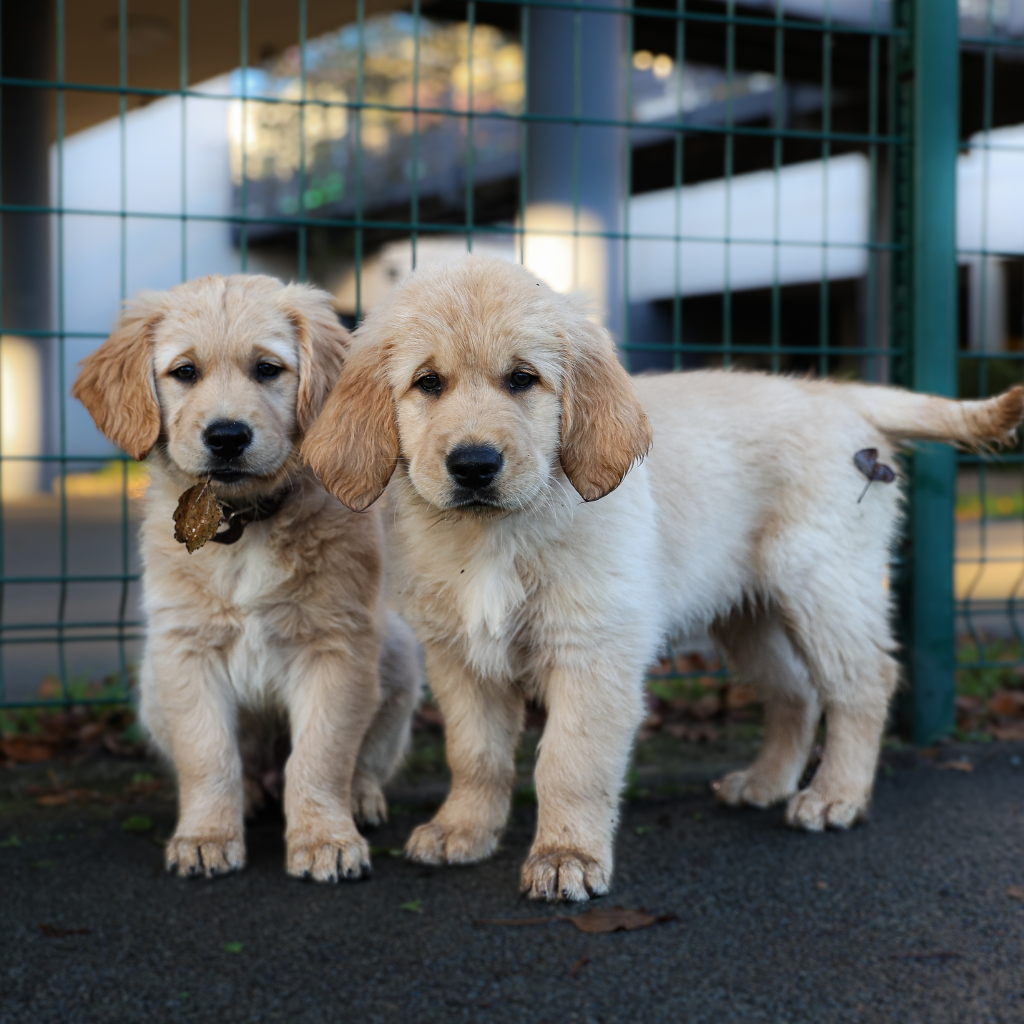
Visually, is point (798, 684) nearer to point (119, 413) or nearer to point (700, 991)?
point (700, 991)

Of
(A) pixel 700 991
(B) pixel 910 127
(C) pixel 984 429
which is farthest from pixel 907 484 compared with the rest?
(A) pixel 700 991

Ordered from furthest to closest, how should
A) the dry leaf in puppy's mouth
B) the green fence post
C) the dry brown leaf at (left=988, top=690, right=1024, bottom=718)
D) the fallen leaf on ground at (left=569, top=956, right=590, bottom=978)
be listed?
the dry brown leaf at (left=988, top=690, right=1024, bottom=718), the green fence post, the dry leaf in puppy's mouth, the fallen leaf on ground at (left=569, top=956, right=590, bottom=978)

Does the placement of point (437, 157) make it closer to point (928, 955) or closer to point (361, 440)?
point (361, 440)

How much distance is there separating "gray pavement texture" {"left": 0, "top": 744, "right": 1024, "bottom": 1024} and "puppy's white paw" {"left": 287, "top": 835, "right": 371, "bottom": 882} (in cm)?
4

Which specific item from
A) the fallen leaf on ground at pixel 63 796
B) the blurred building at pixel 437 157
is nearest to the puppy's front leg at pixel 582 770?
the fallen leaf on ground at pixel 63 796

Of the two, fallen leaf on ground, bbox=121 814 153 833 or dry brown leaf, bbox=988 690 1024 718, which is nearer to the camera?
fallen leaf on ground, bbox=121 814 153 833

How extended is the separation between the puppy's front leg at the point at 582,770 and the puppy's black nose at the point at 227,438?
0.92 m

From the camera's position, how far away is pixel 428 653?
2742 millimetres

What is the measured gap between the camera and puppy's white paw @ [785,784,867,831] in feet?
9.88

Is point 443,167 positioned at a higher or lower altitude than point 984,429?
higher

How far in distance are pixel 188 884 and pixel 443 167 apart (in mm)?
11092

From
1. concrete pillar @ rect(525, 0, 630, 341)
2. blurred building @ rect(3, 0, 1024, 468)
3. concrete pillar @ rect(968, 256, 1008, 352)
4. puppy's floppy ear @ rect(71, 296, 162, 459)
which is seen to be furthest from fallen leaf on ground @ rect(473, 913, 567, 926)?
concrete pillar @ rect(968, 256, 1008, 352)

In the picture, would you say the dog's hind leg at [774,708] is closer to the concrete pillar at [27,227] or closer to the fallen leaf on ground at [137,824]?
the fallen leaf on ground at [137,824]

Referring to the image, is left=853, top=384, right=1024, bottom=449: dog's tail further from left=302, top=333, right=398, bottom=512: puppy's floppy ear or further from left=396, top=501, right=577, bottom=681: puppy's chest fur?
left=302, top=333, right=398, bottom=512: puppy's floppy ear
